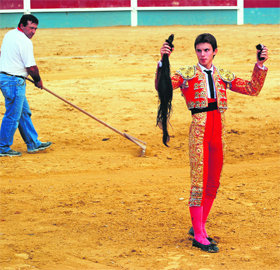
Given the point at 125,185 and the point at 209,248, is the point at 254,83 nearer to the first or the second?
the point at 209,248

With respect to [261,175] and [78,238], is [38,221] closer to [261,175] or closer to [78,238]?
[78,238]

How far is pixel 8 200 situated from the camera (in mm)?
5449

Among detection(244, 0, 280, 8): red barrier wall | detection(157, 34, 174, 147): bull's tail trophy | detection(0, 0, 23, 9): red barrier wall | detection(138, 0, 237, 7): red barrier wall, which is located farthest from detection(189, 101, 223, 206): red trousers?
detection(244, 0, 280, 8): red barrier wall

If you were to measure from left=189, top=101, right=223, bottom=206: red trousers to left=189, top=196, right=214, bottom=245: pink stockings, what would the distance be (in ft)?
0.17

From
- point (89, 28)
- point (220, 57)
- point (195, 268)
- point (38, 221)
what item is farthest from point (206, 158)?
point (89, 28)

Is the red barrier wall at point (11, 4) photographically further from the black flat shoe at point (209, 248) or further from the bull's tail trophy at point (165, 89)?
the black flat shoe at point (209, 248)

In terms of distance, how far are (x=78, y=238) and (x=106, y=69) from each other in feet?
25.4

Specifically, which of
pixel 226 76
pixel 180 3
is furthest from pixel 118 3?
pixel 226 76

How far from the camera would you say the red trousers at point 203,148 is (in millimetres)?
3988

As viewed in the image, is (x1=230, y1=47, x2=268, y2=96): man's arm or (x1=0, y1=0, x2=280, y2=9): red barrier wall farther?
(x1=0, y1=0, x2=280, y2=9): red barrier wall

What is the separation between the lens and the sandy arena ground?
4.11 meters

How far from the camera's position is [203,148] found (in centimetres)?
400

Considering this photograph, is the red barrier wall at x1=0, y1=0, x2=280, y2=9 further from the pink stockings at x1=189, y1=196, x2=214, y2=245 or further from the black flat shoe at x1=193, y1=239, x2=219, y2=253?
the black flat shoe at x1=193, y1=239, x2=219, y2=253

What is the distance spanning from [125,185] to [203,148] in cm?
204
